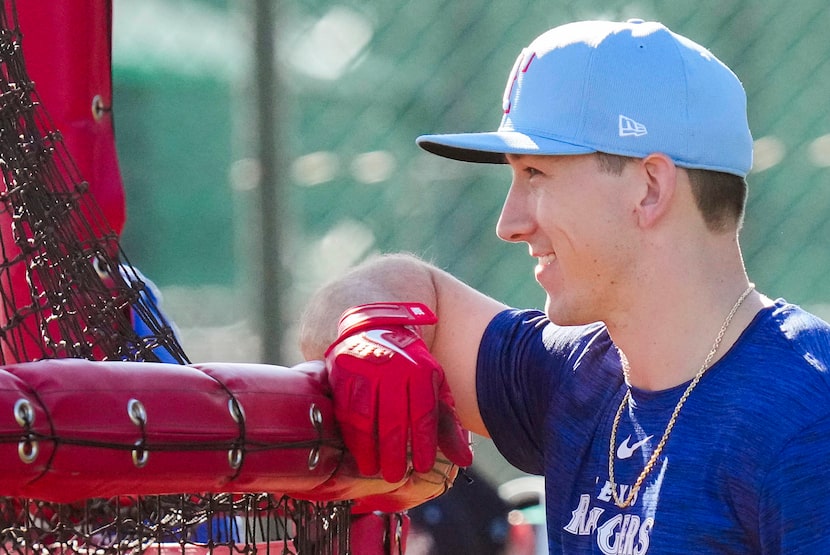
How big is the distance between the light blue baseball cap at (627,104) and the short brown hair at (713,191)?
2 centimetres

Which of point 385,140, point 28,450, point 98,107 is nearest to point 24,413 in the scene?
point 28,450

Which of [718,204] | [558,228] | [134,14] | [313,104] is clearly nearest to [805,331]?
[718,204]

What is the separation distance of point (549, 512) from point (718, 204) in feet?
1.66

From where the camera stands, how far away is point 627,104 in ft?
5.87

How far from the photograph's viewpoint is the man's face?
1810 mm

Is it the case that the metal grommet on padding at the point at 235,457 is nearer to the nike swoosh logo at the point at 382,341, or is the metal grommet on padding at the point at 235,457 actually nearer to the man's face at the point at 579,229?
the nike swoosh logo at the point at 382,341

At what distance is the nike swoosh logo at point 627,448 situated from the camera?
5.90ft

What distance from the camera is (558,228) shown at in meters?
1.82

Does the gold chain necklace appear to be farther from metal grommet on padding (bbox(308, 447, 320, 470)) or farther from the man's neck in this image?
metal grommet on padding (bbox(308, 447, 320, 470))

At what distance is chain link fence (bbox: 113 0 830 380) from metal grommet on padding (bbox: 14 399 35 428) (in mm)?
2147

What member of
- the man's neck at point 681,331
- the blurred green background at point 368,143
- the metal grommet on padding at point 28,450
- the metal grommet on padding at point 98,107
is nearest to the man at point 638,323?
the man's neck at point 681,331

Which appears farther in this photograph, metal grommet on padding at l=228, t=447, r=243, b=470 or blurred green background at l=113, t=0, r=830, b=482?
blurred green background at l=113, t=0, r=830, b=482

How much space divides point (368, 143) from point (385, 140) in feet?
0.17

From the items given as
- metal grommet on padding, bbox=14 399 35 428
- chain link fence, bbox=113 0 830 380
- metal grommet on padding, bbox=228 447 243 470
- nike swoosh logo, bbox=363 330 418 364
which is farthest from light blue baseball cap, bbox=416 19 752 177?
chain link fence, bbox=113 0 830 380
